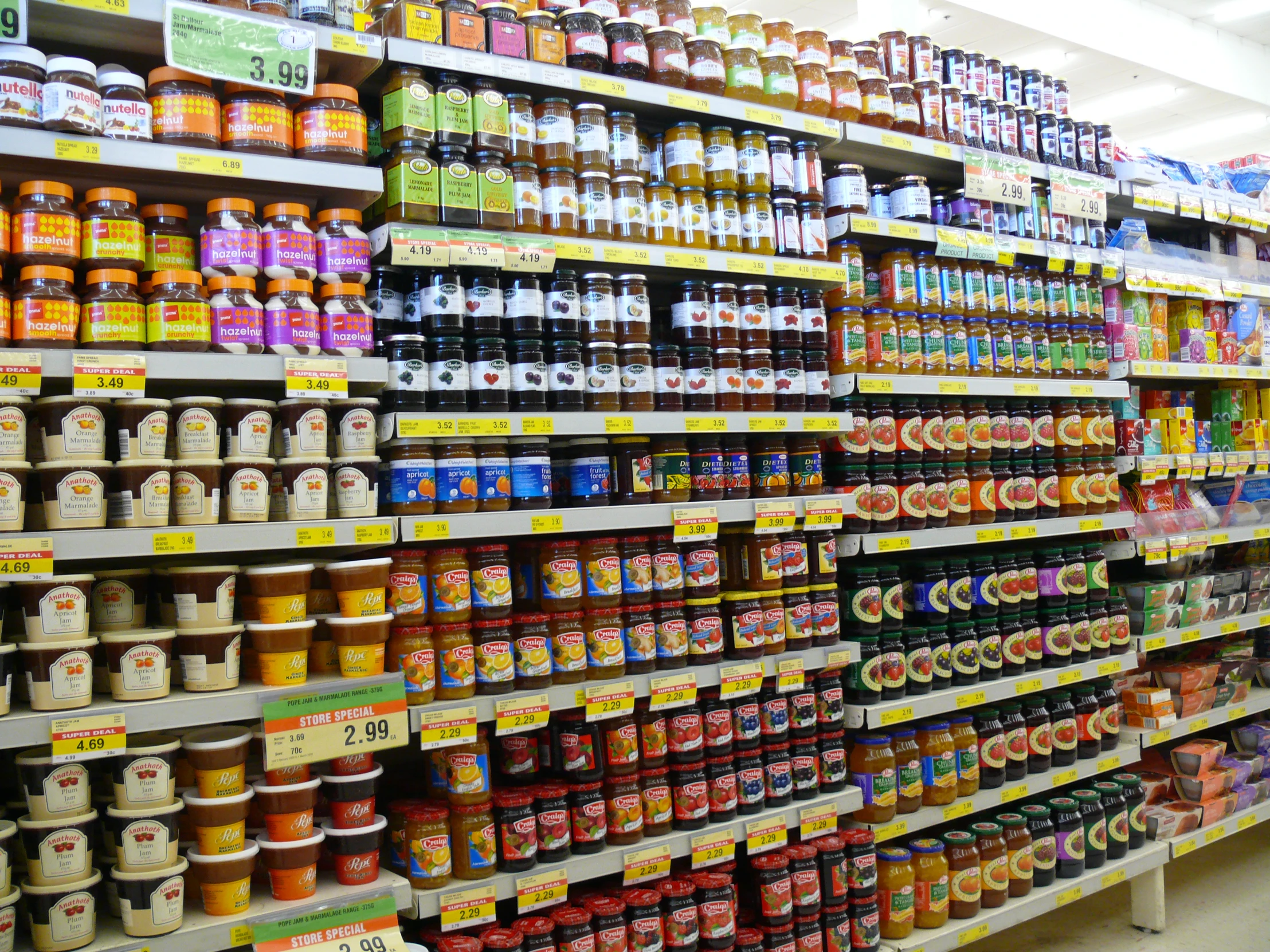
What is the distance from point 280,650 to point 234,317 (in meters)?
0.72

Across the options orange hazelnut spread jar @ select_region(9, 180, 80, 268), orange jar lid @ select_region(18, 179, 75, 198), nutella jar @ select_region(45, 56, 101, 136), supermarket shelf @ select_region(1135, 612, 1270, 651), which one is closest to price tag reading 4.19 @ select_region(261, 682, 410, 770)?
orange hazelnut spread jar @ select_region(9, 180, 80, 268)

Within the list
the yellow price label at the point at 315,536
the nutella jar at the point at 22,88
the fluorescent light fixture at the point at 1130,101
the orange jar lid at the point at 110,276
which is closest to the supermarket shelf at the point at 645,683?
the yellow price label at the point at 315,536

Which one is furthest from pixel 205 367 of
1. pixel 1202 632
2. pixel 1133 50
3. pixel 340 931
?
pixel 1133 50

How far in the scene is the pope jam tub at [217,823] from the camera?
1.93 metres

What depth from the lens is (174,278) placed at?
6.61 ft

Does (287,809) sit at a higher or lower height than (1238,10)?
lower

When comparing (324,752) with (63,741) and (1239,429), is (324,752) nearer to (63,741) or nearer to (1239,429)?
(63,741)

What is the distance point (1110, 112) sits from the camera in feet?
31.7

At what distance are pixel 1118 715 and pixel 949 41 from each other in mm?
6201

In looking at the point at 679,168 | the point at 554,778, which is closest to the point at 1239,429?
the point at 679,168

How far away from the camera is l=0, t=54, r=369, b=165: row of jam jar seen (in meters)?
1.91

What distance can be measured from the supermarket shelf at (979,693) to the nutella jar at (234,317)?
6.93ft

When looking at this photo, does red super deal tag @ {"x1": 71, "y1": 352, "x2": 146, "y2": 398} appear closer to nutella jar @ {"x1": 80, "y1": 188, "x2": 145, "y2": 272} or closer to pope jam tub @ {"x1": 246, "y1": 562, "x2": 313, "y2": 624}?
nutella jar @ {"x1": 80, "y1": 188, "x2": 145, "y2": 272}

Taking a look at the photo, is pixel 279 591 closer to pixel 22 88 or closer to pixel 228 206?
pixel 228 206
